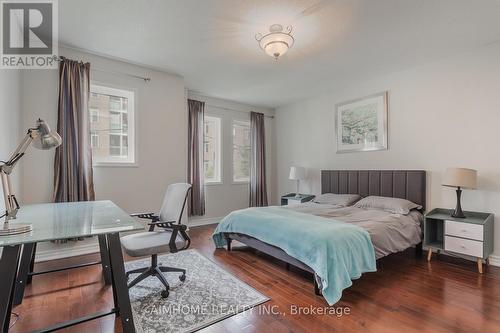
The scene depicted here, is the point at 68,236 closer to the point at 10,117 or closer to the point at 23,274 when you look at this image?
the point at 23,274

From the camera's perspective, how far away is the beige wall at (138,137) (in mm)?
3125

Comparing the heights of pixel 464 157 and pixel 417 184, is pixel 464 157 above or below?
above

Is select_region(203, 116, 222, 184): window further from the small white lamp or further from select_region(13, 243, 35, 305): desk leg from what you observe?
select_region(13, 243, 35, 305): desk leg

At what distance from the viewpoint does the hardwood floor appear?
190cm

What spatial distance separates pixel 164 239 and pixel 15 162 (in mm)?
1299

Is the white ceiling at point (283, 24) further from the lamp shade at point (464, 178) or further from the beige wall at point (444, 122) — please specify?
the lamp shade at point (464, 178)

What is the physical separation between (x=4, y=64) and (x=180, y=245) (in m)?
2.48

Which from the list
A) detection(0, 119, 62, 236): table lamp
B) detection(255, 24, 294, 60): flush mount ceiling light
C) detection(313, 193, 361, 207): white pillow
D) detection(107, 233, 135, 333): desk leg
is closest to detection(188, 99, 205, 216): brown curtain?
detection(313, 193, 361, 207): white pillow

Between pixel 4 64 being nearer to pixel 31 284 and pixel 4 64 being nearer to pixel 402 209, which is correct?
pixel 31 284

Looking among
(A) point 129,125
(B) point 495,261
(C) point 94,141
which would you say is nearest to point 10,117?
(C) point 94,141

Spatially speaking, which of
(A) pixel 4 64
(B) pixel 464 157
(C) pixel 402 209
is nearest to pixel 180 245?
(A) pixel 4 64

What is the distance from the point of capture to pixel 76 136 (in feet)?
10.7

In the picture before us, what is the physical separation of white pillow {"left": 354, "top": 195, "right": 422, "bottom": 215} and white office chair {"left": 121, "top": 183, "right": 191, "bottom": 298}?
2745 millimetres

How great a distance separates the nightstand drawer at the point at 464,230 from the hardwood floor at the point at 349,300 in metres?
0.40
